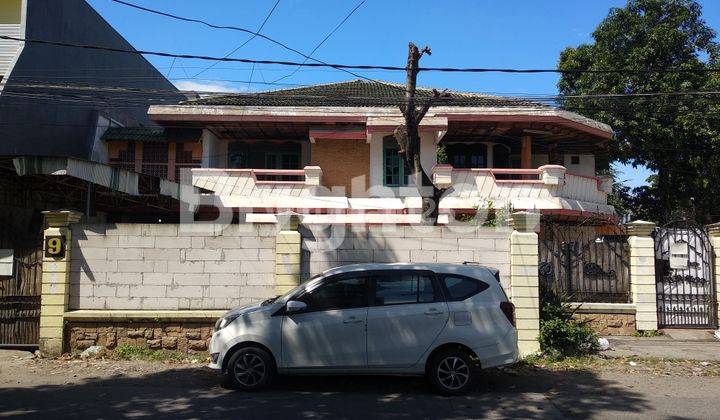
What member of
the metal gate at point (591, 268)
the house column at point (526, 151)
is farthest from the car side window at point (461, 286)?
the house column at point (526, 151)

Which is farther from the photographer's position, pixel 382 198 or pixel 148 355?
pixel 382 198

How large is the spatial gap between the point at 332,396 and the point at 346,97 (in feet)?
34.8

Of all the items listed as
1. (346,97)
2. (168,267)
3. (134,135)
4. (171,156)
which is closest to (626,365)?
(168,267)

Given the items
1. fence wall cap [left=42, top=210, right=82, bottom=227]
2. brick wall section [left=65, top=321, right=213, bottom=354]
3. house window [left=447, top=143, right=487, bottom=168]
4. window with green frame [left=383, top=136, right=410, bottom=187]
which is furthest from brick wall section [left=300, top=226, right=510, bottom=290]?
house window [left=447, top=143, right=487, bottom=168]

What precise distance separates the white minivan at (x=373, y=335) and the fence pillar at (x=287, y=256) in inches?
80.4

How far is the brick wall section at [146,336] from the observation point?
8.94 meters

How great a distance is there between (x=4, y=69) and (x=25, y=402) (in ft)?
41.3

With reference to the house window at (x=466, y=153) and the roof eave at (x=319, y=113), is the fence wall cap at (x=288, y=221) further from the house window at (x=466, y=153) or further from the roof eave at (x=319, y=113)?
the house window at (x=466, y=153)

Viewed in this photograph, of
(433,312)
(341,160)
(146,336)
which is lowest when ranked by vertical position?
(146,336)

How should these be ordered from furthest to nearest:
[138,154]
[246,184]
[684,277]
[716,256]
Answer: [138,154]
[246,184]
[684,277]
[716,256]

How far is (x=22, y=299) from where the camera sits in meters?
9.20

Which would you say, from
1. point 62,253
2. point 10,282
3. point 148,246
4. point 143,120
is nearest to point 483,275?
point 148,246

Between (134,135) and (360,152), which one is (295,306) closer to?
(360,152)

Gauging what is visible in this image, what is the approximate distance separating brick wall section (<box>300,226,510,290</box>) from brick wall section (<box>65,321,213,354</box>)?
79.4 inches
